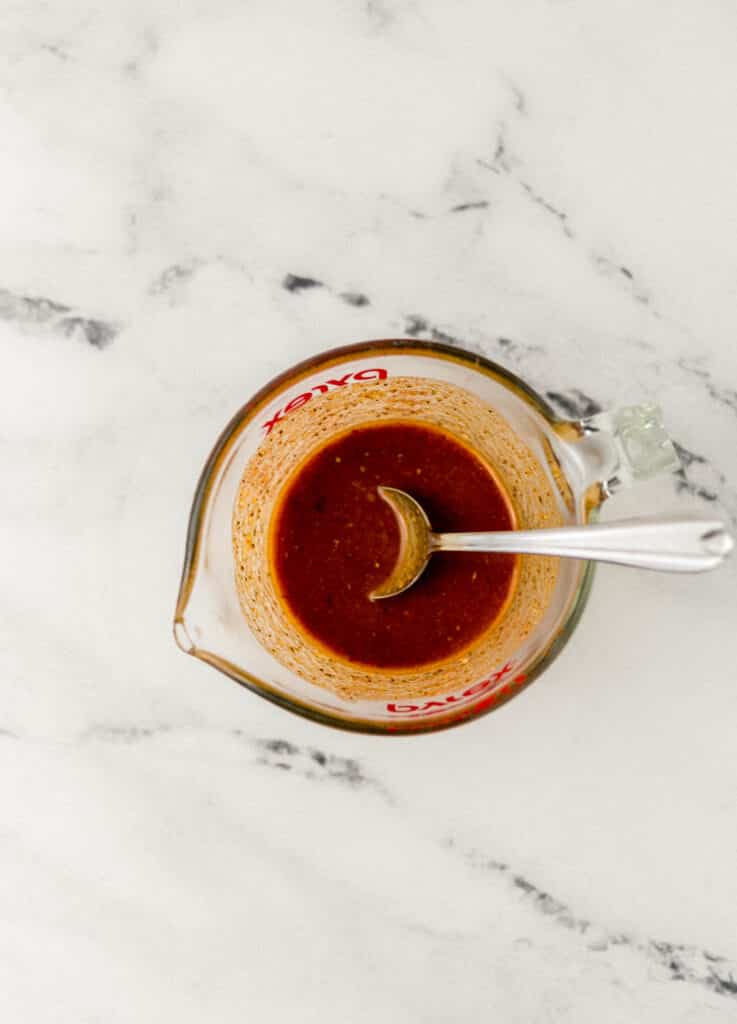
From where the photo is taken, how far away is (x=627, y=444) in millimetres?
876

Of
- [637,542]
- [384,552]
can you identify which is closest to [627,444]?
[637,542]

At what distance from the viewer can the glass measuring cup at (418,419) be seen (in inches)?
34.6

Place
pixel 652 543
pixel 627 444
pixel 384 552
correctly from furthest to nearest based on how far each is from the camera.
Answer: pixel 384 552
pixel 627 444
pixel 652 543

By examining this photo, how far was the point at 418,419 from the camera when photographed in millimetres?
1017

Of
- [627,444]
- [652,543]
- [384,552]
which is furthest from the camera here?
[384,552]

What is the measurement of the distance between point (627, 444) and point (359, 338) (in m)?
0.30

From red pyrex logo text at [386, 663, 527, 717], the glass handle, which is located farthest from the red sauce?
the glass handle

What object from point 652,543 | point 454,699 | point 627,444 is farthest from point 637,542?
point 454,699

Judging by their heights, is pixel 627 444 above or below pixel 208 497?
above

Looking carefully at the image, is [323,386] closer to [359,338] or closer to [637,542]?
[359,338]

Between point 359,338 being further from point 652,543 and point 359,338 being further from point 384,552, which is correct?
point 652,543

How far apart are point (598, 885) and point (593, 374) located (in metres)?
0.50

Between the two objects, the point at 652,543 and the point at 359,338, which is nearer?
the point at 652,543

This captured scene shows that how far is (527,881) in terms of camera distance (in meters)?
1.08
